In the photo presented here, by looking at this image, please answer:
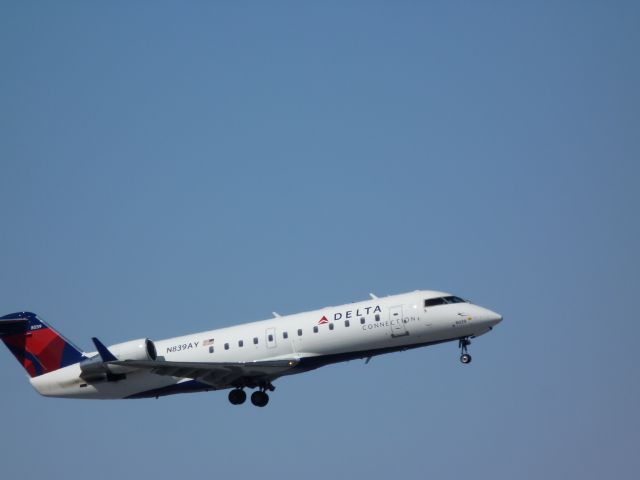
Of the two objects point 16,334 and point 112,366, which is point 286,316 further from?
point 16,334

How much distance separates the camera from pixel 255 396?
39250 millimetres

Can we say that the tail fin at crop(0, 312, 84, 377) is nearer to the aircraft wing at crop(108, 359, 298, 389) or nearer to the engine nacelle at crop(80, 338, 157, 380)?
the engine nacelle at crop(80, 338, 157, 380)

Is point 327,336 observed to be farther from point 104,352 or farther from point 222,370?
point 104,352

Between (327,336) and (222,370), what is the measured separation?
380 centimetres

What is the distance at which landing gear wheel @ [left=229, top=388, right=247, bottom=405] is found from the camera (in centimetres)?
3931

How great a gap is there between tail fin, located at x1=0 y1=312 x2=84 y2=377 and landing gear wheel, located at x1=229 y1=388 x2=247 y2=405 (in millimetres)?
5900

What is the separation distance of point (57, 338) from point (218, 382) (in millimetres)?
6725

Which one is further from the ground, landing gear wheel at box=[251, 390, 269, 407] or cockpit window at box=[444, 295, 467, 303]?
cockpit window at box=[444, 295, 467, 303]

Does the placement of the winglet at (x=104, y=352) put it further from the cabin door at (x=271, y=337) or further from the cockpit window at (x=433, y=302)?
the cockpit window at (x=433, y=302)

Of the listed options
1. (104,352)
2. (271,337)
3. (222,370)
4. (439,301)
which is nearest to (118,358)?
(104,352)

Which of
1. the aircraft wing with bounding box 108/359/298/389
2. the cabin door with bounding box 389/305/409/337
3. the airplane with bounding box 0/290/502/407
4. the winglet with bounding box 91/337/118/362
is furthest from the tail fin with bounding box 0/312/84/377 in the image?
the cabin door with bounding box 389/305/409/337

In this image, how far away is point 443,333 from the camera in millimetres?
37000

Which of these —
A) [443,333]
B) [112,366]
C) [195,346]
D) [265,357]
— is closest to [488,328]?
[443,333]

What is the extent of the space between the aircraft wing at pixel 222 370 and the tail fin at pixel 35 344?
4.17m
